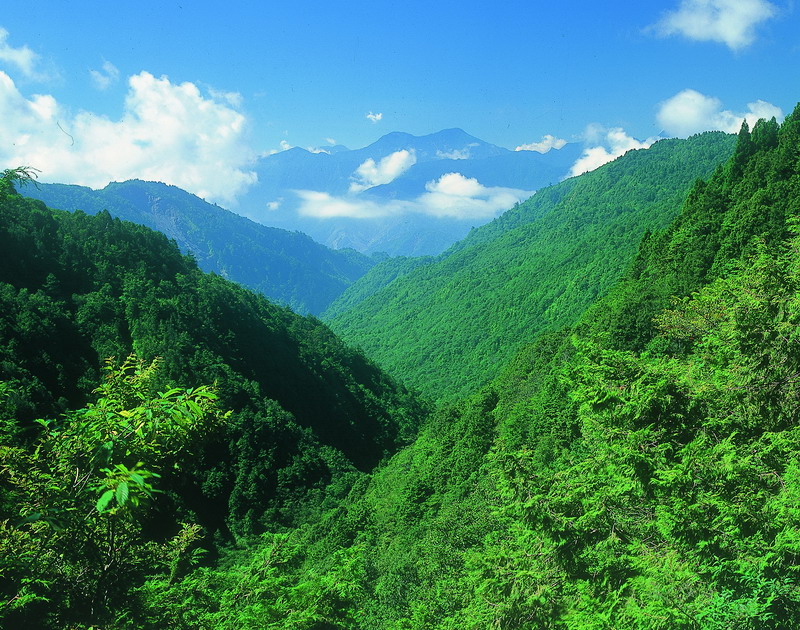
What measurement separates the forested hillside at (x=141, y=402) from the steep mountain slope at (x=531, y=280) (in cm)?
3434

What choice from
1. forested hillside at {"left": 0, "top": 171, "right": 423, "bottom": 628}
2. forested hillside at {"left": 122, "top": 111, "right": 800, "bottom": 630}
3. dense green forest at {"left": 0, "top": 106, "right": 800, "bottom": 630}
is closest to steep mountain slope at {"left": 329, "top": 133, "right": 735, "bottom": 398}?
forested hillside at {"left": 0, "top": 171, "right": 423, "bottom": 628}

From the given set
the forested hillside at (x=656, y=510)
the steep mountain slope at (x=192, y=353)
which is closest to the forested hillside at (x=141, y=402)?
the steep mountain slope at (x=192, y=353)

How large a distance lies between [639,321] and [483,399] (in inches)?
727

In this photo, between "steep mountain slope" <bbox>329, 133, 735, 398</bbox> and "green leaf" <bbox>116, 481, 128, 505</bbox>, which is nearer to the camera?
"green leaf" <bbox>116, 481, 128, 505</bbox>

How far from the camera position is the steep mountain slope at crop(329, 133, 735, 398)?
111 metres

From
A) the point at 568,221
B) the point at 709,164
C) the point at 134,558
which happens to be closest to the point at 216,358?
the point at 134,558

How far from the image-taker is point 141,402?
529 centimetres

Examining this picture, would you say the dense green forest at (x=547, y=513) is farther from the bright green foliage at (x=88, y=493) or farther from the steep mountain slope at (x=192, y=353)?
the steep mountain slope at (x=192, y=353)

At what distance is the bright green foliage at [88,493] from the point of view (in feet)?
13.4

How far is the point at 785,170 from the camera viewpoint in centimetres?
4181

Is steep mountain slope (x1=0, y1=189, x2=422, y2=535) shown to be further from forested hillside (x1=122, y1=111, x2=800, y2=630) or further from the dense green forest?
forested hillside (x1=122, y1=111, x2=800, y2=630)

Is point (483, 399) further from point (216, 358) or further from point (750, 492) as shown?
point (750, 492)

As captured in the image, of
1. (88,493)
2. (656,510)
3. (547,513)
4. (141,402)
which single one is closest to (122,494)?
(88,493)

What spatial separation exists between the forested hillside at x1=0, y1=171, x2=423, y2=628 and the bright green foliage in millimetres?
21
